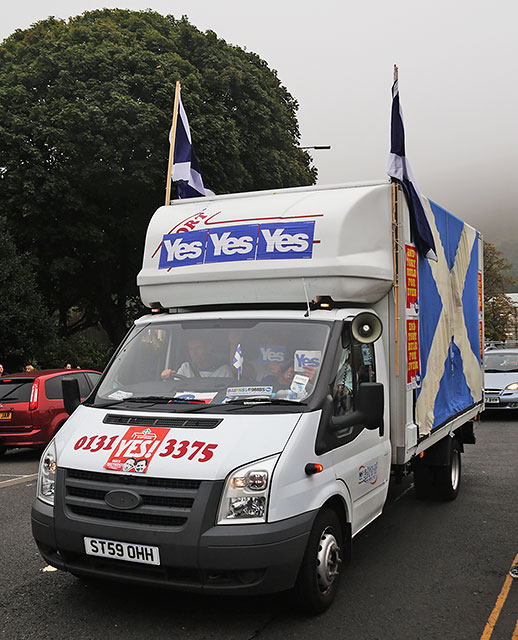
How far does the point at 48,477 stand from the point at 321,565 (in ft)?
6.18

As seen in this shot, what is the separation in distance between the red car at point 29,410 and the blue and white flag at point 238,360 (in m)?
7.80

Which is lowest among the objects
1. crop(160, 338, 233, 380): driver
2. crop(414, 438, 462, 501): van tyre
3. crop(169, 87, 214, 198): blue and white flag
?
crop(414, 438, 462, 501): van tyre

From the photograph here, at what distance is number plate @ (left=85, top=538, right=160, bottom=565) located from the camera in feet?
13.9

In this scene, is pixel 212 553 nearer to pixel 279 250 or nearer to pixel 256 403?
pixel 256 403

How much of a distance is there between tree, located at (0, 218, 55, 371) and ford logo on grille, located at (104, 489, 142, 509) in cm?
1653

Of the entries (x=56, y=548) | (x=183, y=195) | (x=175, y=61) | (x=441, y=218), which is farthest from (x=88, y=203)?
(x=56, y=548)

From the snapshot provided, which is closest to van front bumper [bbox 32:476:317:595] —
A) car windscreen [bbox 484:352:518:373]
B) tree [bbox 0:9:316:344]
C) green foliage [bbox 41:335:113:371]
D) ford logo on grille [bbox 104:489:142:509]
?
ford logo on grille [bbox 104:489:142:509]

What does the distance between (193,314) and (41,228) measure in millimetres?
19235

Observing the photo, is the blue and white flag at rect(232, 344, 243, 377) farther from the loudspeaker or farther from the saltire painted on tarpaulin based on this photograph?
the saltire painted on tarpaulin

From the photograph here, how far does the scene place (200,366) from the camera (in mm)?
5273

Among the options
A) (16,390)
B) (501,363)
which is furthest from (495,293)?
(16,390)

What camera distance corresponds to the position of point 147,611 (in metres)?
4.77

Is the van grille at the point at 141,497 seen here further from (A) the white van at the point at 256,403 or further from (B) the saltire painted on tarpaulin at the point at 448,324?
(B) the saltire painted on tarpaulin at the point at 448,324

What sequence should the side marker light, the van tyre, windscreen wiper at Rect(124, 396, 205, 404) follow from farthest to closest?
the van tyre < windscreen wiper at Rect(124, 396, 205, 404) < the side marker light
